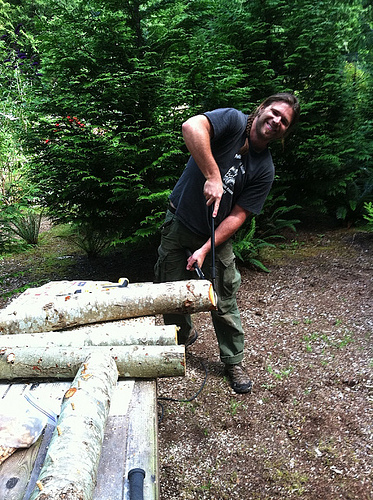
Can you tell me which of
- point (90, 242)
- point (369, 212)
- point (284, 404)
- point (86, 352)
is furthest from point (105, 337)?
point (369, 212)

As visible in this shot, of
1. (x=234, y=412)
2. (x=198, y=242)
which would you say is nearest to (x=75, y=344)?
(x=198, y=242)

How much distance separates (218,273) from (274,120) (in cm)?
120

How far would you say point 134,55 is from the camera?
13.0 feet

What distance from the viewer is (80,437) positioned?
121cm

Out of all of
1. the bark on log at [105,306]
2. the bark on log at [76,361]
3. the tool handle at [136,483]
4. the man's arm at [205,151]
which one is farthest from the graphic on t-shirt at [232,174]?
the tool handle at [136,483]

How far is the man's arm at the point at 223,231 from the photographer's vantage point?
2.62 m

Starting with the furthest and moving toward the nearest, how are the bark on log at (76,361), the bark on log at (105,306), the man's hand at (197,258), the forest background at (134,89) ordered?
1. the forest background at (134,89)
2. the man's hand at (197,258)
3. the bark on log at (105,306)
4. the bark on log at (76,361)

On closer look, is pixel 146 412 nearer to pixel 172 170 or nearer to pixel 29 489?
pixel 29 489

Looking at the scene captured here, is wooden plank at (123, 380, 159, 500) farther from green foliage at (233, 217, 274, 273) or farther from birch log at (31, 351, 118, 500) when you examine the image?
green foliage at (233, 217, 274, 273)

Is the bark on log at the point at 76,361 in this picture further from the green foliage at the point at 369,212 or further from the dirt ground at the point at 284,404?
the green foliage at the point at 369,212

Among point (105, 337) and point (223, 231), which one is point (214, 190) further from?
point (105, 337)

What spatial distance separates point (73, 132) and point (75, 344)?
283cm

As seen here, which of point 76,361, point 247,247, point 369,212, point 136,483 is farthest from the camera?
point 369,212

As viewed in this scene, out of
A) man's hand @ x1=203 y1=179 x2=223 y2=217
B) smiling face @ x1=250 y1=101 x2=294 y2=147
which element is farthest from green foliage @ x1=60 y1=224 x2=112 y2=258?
smiling face @ x1=250 y1=101 x2=294 y2=147
